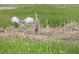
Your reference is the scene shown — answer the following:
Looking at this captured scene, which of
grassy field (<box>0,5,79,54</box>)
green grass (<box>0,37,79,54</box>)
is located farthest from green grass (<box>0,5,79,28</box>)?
green grass (<box>0,37,79,54</box>)

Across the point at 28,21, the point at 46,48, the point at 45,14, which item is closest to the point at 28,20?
the point at 28,21

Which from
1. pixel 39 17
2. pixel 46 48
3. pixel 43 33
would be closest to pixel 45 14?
pixel 39 17

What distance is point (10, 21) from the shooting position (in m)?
50.0

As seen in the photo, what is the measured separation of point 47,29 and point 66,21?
166 millimetres

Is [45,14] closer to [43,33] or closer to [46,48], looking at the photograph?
[43,33]

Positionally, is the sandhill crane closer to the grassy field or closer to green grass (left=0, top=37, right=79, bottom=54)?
the grassy field

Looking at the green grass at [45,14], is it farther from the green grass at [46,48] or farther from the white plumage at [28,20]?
the green grass at [46,48]

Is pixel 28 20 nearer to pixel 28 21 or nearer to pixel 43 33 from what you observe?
pixel 28 21

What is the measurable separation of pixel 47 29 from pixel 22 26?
0.67 ft

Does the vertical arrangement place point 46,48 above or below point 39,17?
below

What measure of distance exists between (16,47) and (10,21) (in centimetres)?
22

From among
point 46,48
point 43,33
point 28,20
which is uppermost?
point 28,20

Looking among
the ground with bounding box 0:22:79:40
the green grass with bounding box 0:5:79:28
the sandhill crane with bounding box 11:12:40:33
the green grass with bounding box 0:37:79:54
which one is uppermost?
the green grass with bounding box 0:5:79:28

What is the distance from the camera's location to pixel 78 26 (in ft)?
164
